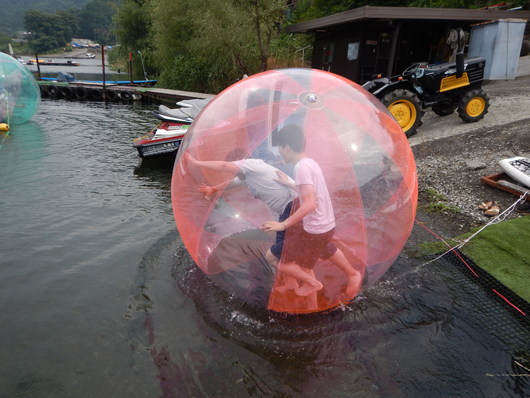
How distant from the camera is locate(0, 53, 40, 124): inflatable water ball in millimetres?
12320

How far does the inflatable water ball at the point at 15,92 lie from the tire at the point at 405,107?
37.8ft

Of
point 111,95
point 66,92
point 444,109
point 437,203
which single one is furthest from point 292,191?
point 66,92

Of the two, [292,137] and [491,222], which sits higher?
[292,137]

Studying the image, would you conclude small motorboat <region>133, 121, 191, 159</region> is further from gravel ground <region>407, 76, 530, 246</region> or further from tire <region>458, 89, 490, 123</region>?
tire <region>458, 89, 490, 123</region>

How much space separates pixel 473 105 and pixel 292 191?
7.77m

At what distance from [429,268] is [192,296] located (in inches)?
112

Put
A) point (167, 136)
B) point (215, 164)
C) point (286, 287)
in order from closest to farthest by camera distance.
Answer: point (286, 287) → point (215, 164) → point (167, 136)

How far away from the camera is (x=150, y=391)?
3.12 m

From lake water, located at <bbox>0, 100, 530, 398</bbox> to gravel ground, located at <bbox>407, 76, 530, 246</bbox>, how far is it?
1316 millimetres

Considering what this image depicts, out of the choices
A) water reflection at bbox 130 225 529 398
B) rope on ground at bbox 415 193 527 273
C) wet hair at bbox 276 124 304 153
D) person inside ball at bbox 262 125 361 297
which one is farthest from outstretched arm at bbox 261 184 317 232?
rope on ground at bbox 415 193 527 273

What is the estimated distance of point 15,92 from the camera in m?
12.6

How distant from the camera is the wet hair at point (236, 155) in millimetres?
3318

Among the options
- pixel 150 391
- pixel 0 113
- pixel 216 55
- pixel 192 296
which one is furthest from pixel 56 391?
pixel 216 55

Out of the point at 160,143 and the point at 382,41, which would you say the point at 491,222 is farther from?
the point at 382,41
